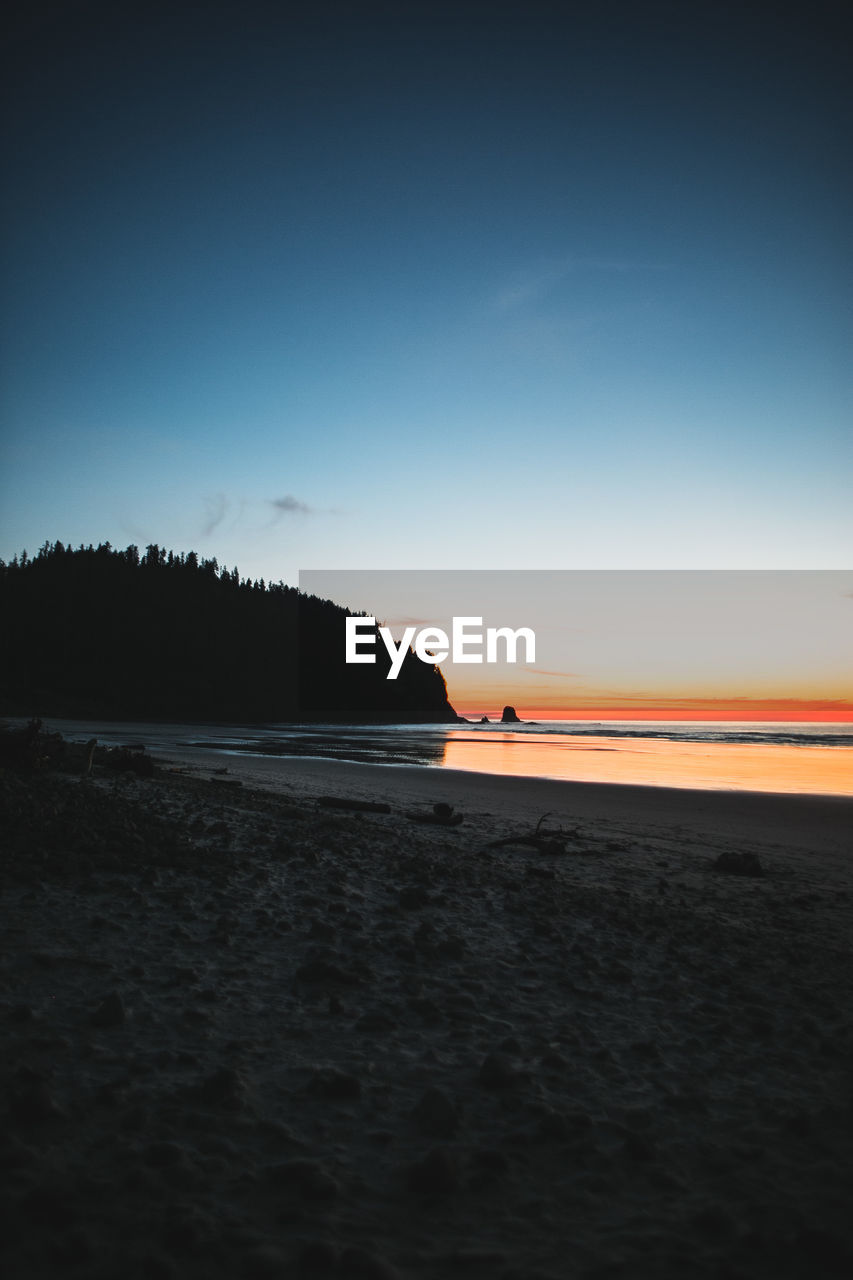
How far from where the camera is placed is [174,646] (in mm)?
106625

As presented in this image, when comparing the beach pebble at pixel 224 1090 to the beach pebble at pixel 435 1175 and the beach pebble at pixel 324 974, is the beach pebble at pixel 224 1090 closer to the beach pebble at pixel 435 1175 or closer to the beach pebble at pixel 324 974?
the beach pebble at pixel 435 1175

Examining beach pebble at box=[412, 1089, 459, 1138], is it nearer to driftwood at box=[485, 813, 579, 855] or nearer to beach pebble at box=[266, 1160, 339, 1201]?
beach pebble at box=[266, 1160, 339, 1201]

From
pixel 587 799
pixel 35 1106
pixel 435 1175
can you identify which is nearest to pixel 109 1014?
pixel 35 1106

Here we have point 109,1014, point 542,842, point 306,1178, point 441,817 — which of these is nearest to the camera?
point 306,1178

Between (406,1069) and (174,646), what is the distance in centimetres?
11092

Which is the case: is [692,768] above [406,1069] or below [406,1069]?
below

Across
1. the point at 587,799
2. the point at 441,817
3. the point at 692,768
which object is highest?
the point at 441,817

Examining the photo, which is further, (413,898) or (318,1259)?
(413,898)

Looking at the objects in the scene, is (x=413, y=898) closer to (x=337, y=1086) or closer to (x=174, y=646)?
(x=337, y=1086)

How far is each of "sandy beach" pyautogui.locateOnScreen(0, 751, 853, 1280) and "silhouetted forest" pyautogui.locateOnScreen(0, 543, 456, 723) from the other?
76.0 m

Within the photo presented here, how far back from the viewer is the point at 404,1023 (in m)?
3.53

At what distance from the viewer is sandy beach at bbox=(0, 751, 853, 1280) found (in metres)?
2.00

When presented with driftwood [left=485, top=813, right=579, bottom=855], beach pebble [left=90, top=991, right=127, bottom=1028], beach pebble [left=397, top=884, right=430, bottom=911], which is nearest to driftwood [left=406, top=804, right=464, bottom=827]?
driftwood [left=485, top=813, right=579, bottom=855]

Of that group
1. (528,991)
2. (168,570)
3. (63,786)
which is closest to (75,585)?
(168,570)
